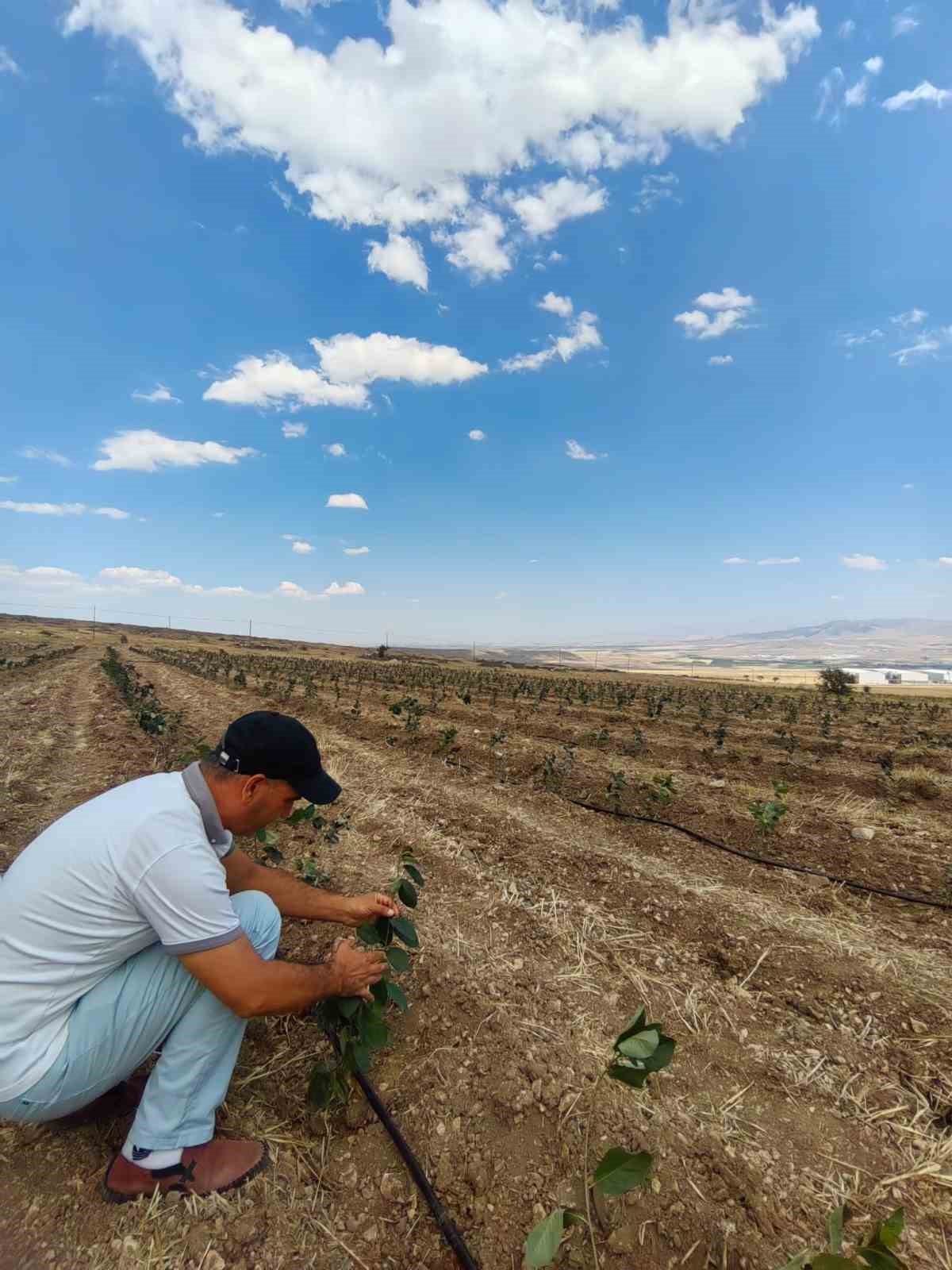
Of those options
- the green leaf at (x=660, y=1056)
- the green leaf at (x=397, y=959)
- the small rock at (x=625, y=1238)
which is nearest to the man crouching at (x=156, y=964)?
the green leaf at (x=397, y=959)

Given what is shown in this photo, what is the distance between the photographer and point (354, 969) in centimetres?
237

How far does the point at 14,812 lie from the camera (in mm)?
6160

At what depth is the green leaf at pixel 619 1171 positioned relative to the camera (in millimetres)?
1822

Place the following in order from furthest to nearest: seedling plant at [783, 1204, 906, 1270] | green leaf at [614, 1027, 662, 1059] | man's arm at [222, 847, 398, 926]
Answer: man's arm at [222, 847, 398, 926]
green leaf at [614, 1027, 662, 1059]
seedling plant at [783, 1204, 906, 1270]

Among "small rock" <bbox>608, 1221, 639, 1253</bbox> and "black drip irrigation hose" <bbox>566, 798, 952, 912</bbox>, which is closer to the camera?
"small rock" <bbox>608, 1221, 639, 1253</bbox>

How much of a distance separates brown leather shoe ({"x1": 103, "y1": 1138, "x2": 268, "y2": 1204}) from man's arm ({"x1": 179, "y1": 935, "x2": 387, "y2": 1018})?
2.34ft

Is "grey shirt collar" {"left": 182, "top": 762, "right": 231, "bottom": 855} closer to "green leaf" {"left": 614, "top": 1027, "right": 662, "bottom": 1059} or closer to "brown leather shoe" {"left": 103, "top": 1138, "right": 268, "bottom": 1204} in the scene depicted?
"brown leather shoe" {"left": 103, "top": 1138, "right": 268, "bottom": 1204}

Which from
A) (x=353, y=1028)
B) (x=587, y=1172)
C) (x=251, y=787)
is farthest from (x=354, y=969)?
(x=587, y=1172)

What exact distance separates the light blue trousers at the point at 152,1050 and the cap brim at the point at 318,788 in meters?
0.73

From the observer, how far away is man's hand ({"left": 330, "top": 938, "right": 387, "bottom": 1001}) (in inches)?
91.4

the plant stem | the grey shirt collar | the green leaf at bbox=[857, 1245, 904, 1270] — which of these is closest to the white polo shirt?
the grey shirt collar

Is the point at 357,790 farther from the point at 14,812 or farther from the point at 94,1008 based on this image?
the point at 94,1008

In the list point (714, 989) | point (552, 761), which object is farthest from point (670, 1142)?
point (552, 761)

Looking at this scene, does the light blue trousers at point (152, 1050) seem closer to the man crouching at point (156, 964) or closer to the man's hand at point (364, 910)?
the man crouching at point (156, 964)
